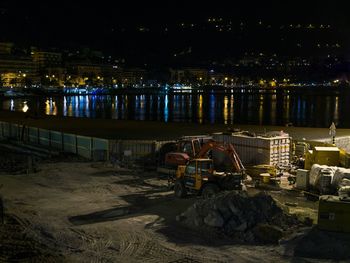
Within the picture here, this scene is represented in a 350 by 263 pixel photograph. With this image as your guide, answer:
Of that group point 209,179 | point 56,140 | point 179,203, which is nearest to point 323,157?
point 209,179

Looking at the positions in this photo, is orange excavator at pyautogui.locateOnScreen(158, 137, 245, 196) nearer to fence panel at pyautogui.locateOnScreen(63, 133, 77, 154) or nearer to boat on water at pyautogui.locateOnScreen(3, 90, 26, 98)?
fence panel at pyautogui.locateOnScreen(63, 133, 77, 154)

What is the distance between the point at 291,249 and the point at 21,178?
14.0m

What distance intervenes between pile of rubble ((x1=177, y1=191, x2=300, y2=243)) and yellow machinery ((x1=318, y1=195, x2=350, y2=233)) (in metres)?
1.12

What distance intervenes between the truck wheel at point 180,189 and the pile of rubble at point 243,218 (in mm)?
3162

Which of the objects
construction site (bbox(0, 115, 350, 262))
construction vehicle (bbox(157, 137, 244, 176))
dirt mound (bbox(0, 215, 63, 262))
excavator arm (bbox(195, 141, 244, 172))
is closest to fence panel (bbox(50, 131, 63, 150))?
construction site (bbox(0, 115, 350, 262))

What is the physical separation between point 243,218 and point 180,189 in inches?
181

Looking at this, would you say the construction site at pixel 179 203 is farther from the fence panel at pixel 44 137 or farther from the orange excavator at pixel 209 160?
the fence panel at pixel 44 137

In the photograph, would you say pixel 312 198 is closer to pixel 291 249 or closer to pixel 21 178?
pixel 291 249

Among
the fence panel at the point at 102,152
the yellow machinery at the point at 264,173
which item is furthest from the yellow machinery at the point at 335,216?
the fence panel at the point at 102,152

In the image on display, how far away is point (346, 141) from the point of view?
33.7 m

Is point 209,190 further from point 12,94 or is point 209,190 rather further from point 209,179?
point 12,94

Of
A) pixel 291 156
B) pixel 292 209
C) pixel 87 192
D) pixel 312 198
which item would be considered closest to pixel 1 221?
pixel 87 192

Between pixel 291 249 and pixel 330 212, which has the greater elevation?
pixel 330 212

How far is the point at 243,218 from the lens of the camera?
1400 cm
